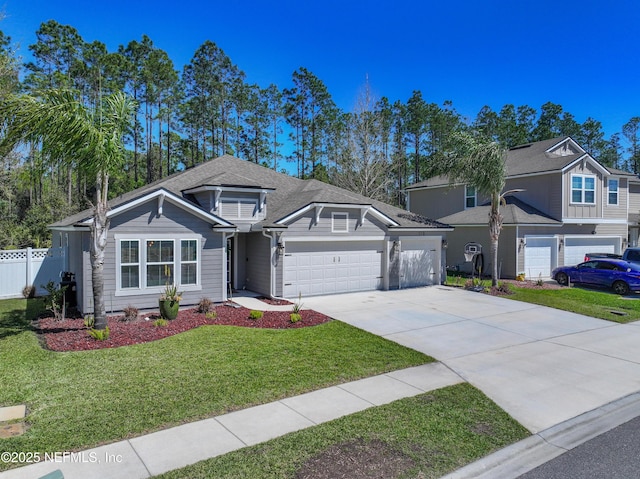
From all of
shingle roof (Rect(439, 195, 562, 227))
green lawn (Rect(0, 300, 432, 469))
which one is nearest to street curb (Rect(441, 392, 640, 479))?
green lawn (Rect(0, 300, 432, 469))

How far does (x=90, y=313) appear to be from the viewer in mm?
11648

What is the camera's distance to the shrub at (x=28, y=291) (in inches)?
603

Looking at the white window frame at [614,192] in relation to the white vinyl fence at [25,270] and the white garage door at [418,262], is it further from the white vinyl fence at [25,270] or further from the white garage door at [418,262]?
the white vinyl fence at [25,270]

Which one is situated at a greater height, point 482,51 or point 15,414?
point 482,51

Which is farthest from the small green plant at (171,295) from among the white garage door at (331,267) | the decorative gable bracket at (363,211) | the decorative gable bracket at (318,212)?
the decorative gable bracket at (363,211)

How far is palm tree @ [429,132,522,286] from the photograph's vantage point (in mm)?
17344

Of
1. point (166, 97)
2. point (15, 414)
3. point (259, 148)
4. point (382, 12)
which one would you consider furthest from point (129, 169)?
point (15, 414)

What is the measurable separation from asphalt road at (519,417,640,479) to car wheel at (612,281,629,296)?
48.0 feet

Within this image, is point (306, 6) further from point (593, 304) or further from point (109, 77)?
point (109, 77)

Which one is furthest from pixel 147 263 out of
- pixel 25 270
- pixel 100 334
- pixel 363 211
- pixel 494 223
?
pixel 494 223

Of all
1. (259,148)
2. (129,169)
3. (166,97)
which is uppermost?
(166,97)

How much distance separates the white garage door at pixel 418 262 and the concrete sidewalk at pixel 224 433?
428 inches

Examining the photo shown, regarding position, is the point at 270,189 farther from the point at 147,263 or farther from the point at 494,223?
the point at 494,223

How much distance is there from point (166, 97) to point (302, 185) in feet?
67.7
